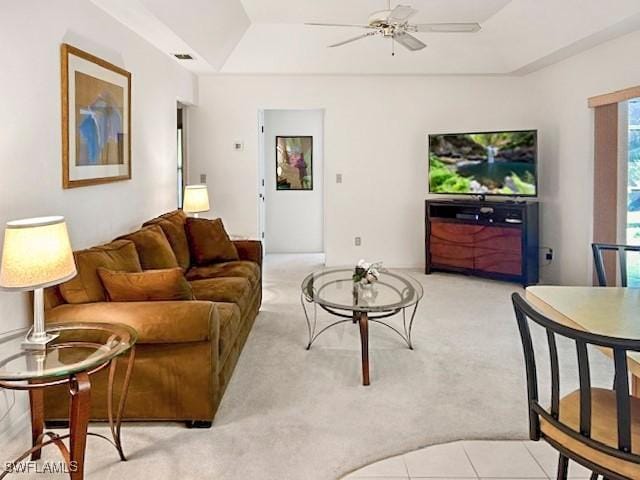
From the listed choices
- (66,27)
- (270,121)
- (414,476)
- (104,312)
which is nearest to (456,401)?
(414,476)

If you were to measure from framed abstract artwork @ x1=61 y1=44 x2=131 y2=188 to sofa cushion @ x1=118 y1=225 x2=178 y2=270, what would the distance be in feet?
1.47

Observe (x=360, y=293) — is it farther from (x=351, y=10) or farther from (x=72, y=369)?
(x=351, y=10)

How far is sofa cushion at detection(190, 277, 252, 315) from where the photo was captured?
368 centimetres

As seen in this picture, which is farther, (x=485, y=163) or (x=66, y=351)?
(x=485, y=163)

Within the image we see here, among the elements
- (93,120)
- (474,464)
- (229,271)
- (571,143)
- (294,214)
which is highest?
(571,143)

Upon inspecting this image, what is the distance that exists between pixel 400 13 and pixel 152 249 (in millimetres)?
2338

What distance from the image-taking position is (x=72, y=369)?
2072 mm

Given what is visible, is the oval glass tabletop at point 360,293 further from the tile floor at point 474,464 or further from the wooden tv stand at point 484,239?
the wooden tv stand at point 484,239

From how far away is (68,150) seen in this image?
3.31 m

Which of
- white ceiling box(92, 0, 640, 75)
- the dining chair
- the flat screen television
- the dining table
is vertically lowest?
the dining chair

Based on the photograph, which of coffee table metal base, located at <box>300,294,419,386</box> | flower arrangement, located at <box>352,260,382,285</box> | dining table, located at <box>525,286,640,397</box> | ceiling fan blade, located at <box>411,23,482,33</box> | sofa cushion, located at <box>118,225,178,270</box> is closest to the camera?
dining table, located at <box>525,286,640,397</box>

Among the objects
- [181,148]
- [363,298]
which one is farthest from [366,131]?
[363,298]

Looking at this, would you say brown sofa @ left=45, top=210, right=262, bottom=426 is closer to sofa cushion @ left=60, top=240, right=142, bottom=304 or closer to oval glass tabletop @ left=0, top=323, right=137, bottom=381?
sofa cushion @ left=60, top=240, right=142, bottom=304

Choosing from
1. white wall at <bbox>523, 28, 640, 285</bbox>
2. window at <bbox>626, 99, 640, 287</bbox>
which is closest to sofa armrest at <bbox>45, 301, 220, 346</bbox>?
white wall at <bbox>523, 28, 640, 285</bbox>
